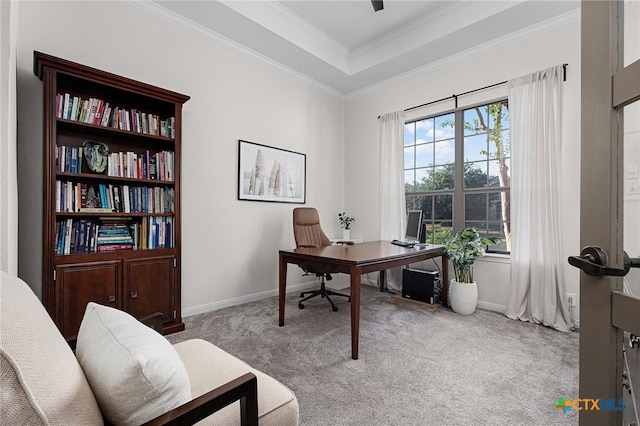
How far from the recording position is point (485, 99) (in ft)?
11.4

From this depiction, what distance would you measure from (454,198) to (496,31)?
6.25 feet

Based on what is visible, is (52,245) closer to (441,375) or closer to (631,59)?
(441,375)

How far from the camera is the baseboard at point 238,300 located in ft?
10.3

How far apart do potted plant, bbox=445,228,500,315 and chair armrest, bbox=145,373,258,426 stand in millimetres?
2817

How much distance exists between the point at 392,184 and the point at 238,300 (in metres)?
2.60

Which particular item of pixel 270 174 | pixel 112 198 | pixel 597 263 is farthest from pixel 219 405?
pixel 270 174

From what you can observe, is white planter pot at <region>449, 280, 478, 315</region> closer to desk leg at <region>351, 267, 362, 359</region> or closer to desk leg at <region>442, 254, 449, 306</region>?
desk leg at <region>442, 254, 449, 306</region>

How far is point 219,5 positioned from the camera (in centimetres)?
284

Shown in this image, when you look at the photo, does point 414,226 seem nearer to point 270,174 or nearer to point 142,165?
point 270,174

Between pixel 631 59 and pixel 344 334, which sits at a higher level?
pixel 631 59

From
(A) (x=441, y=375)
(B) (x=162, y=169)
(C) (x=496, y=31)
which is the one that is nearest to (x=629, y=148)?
(A) (x=441, y=375)

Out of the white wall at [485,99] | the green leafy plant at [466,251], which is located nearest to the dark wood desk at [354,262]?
the green leafy plant at [466,251]

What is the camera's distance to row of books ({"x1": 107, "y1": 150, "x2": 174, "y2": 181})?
8.18 ft

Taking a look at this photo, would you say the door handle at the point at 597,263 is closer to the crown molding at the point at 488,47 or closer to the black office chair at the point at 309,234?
the black office chair at the point at 309,234
